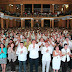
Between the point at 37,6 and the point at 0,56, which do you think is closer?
the point at 0,56

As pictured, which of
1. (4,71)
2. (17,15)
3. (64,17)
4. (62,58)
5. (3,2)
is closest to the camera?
(62,58)

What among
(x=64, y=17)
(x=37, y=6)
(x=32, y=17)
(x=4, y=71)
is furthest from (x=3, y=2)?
(x=4, y=71)

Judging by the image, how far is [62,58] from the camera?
592 cm

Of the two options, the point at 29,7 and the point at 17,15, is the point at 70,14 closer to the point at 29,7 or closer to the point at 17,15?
the point at 17,15

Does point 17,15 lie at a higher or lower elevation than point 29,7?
lower

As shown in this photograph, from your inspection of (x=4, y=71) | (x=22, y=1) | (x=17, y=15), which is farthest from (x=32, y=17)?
(x=4, y=71)

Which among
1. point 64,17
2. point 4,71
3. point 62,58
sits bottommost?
point 4,71

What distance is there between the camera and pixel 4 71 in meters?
6.46

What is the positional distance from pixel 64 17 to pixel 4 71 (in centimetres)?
2737

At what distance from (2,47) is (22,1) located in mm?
34445

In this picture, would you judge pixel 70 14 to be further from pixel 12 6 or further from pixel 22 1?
pixel 12 6

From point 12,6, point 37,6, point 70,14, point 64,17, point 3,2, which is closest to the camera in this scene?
point 70,14

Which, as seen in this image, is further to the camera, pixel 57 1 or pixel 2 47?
pixel 57 1

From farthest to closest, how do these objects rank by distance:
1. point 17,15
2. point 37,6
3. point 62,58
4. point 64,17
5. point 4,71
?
point 37,6 → point 17,15 → point 64,17 → point 4,71 → point 62,58
